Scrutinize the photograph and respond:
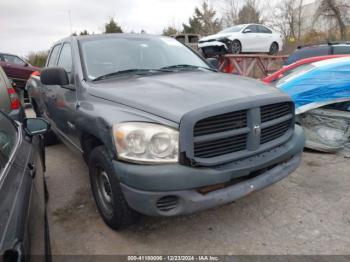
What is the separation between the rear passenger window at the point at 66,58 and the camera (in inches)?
150

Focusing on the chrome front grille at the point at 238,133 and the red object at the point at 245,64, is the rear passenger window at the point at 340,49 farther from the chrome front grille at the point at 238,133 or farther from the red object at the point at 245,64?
the chrome front grille at the point at 238,133

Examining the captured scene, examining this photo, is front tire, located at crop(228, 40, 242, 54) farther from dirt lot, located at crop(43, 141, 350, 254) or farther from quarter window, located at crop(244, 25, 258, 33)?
dirt lot, located at crop(43, 141, 350, 254)

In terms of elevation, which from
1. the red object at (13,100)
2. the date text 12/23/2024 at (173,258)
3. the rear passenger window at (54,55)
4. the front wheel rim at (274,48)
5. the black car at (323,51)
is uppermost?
the front wheel rim at (274,48)

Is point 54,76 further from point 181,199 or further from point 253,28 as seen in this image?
point 253,28

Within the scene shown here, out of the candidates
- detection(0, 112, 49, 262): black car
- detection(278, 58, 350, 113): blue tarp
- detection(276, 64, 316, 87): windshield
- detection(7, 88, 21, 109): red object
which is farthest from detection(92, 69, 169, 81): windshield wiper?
detection(276, 64, 316, 87): windshield

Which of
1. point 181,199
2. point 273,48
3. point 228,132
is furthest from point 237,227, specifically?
point 273,48

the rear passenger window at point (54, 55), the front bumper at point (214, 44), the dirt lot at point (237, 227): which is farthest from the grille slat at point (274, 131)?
the front bumper at point (214, 44)

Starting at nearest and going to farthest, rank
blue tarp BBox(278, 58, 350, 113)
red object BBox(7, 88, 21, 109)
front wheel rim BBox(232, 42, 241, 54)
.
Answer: blue tarp BBox(278, 58, 350, 113) < red object BBox(7, 88, 21, 109) < front wheel rim BBox(232, 42, 241, 54)

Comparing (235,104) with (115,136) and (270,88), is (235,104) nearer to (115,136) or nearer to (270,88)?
(270,88)

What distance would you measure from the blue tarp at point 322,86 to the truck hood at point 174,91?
81.9 inches

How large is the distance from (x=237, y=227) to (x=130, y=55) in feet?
7.24

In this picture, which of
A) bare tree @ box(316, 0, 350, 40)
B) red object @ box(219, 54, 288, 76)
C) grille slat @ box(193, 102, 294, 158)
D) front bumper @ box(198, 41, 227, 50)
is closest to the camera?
grille slat @ box(193, 102, 294, 158)

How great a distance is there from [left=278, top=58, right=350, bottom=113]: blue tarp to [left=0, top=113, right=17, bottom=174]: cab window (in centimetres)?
399

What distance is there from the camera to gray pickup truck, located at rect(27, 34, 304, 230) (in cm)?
230
